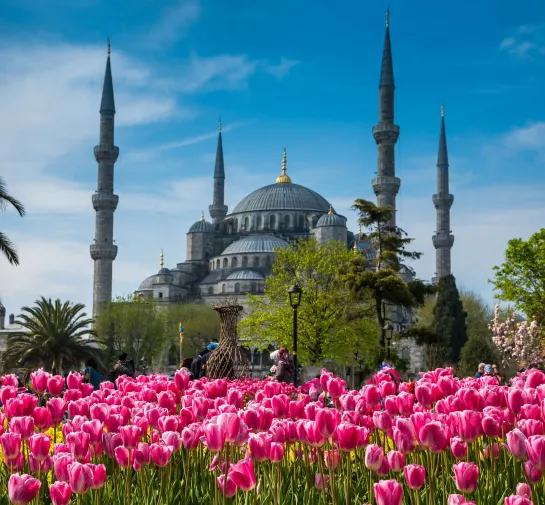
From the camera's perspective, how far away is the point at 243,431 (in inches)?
153

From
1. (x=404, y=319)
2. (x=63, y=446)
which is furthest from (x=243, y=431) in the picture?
(x=404, y=319)

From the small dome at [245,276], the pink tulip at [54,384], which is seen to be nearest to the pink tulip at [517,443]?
the pink tulip at [54,384]

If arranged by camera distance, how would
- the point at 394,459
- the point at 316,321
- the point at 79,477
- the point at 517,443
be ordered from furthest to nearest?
1. the point at 316,321
2. the point at 394,459
3. the point at 517,443
4. the point at 79,477

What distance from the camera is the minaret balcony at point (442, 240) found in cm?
7050

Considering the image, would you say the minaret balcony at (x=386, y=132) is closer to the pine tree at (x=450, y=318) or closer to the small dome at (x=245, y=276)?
the small dome at (x=245, y=276)

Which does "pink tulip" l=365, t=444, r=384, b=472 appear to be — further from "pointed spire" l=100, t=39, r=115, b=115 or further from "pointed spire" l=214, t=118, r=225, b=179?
"pointed spire" l=214, t=118, r=225, b=179

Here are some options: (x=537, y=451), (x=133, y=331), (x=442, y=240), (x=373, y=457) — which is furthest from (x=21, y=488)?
(x=442, y=240)

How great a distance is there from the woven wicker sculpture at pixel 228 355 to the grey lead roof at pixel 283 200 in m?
64.6

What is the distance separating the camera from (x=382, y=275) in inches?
1053

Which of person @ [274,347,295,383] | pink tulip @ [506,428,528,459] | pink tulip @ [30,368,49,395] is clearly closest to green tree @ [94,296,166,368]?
person @ [274,347,295,383]

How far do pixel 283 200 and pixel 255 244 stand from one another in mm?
9360

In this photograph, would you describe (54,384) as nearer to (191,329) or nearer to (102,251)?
(191,329)

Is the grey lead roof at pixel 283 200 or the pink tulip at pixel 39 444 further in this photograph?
the grey lead roof at pixel 283 200

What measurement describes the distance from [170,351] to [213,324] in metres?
4.02
